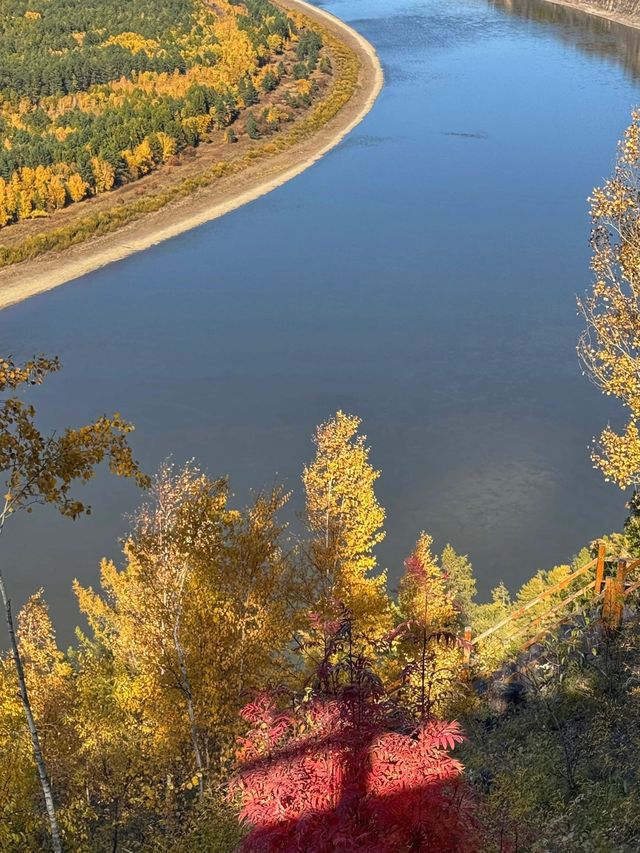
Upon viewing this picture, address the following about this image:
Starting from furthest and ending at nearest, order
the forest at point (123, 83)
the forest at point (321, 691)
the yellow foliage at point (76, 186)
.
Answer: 1. the forest at point (123, 83)
2. the yellow foliage at point (76, 186)
3. the forest at point (321, 691)

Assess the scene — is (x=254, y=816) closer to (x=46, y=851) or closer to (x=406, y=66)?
(x=46, y=851)

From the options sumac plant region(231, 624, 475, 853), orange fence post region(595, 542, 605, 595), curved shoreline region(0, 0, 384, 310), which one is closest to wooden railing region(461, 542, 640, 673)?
orange fence post region(595, 542, 605, 595)

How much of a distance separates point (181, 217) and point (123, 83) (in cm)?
3280

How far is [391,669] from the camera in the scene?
2234cm

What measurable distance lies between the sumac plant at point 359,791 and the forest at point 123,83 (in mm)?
70009

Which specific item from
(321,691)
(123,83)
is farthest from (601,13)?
(321,691)

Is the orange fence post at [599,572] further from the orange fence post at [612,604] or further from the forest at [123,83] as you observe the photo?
the forest at [123,83]

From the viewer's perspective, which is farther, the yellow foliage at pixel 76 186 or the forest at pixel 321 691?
the yellow foliage at pixel 76 186

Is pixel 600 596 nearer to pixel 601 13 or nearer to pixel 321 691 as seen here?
pixel 321 691

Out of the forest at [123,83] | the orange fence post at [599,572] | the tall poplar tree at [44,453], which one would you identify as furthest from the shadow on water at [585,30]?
the tall poplar tree at [44,453]

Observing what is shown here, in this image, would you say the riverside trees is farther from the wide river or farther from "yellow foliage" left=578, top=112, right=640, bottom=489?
the wide river

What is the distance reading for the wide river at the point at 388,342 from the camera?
3653 cm

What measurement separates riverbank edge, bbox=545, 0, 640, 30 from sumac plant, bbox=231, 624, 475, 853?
137723mm

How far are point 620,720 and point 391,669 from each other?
8.72 m
